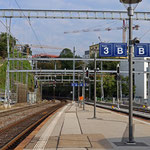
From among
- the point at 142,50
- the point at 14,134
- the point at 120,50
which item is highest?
the point at 142,50

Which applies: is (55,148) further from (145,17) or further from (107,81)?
(107,81)

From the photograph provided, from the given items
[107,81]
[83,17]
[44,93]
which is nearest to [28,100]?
[107,81]

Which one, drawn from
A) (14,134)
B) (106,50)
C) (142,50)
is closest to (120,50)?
(106,50)

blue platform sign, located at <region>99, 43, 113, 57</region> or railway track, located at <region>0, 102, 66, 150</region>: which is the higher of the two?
blue platform sign, located at <region>99, 43, 113, 57</region>

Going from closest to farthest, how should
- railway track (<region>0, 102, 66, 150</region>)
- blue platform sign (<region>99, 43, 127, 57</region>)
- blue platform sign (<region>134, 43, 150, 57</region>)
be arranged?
railway track (<region>0, 102, 66, 150</region>), blue platform sign (<region>134, 43, 150, 57</region>), blue platform sign (<region>99, 43, 127, 57</region>)

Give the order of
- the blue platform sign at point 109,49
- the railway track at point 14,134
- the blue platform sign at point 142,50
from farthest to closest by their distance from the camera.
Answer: the blue platform sign at point 109,49 → the blue platform sign at point 142,50 → the railway track at point 14,134

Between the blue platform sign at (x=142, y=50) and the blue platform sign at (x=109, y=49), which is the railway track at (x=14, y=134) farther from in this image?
the blue platform sign at (x=142, y=50)

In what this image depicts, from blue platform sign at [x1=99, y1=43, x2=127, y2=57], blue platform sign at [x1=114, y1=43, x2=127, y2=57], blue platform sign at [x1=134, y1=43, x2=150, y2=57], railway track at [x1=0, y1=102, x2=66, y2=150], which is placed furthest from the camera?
blue platform sign at [x1=99, y1=43, x2=127, y2=57]

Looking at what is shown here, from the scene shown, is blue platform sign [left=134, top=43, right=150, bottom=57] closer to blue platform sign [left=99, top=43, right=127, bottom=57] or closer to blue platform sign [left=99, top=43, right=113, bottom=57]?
blue platform sign [left=99, top=43, right=127, bottom=57]

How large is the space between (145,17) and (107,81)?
66.0m

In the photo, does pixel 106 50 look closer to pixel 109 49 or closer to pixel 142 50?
pixel 109 49

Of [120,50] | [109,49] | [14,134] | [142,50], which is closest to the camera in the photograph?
[14,134]

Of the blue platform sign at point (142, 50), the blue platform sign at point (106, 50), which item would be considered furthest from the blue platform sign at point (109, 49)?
the blue platform sign at point (142, 50)

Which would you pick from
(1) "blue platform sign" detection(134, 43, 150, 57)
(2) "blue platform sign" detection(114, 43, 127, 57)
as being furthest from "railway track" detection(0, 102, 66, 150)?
(1) "blue platform sign" detection(134, 43, 150, 57)
